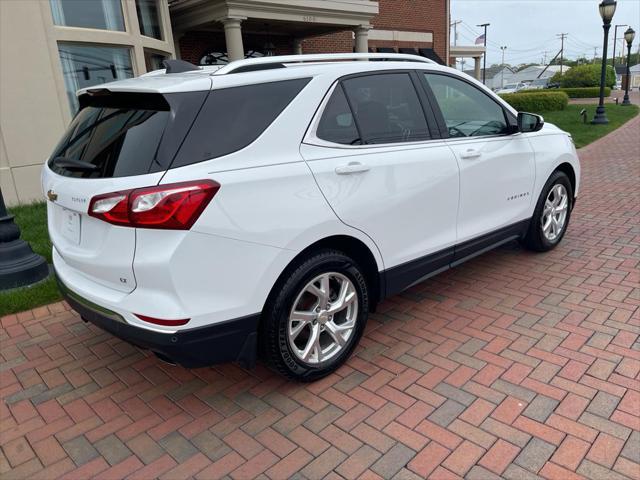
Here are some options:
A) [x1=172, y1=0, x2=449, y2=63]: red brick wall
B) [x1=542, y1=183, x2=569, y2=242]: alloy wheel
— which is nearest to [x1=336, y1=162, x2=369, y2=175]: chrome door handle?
[x1=542, y1=183, x2=569, y2=242]: alloy wheel

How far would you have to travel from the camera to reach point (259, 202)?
106 inches

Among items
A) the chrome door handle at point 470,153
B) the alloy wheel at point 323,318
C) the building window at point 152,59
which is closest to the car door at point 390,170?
the chrome door handle at point 470,153

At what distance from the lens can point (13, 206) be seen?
25.0 feet

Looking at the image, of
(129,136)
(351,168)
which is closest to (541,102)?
(351,168)

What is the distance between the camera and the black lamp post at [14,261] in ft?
15.5

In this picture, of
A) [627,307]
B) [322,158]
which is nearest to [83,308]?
[322,158]

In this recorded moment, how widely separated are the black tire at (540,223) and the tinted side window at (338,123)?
2.46 m

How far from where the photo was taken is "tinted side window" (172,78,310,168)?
102 inches

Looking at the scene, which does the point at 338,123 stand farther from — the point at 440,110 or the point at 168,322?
the point at 168,322

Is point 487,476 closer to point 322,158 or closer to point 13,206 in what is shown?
point 322,158

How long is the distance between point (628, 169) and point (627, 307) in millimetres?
6911

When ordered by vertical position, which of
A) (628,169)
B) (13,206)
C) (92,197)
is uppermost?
(92,197)

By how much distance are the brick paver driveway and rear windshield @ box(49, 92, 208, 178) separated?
139 cm

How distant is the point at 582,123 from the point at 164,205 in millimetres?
18783
